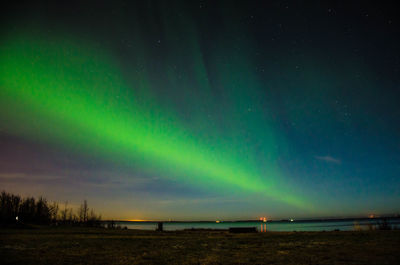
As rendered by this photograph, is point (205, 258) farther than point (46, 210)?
No

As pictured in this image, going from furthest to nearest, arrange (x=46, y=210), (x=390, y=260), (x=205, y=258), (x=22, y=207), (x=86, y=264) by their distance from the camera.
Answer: (x=46, y=210)
(x=22, y=207)
(x=205, y=258)
(x=86, y=264)
(x=390, y=260)

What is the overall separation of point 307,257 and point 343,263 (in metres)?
1.89

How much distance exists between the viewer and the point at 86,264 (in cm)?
1102

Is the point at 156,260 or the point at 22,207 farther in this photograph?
the point at 22,207

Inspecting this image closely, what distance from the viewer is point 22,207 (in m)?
99.4

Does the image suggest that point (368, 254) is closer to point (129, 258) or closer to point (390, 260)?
point (390, 260)

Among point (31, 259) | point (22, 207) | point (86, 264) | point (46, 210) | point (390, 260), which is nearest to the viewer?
point (390, 260)

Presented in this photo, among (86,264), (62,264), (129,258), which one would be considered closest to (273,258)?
(129,258)

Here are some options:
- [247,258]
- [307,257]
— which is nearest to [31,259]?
[247,258]

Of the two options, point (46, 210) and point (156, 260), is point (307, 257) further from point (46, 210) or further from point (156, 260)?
point (46, 210)

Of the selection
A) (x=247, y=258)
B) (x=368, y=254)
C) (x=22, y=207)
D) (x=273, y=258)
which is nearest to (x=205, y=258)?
(x=247, y=258)

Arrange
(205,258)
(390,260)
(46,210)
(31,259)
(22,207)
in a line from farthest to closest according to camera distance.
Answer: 1. (46,210)
2. (22,207)
3. (205,258)
4. (31,259)
5. (390,260)

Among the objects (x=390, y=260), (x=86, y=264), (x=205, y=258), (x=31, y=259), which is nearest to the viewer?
(x=390, y=260)

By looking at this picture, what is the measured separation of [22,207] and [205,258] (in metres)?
108
